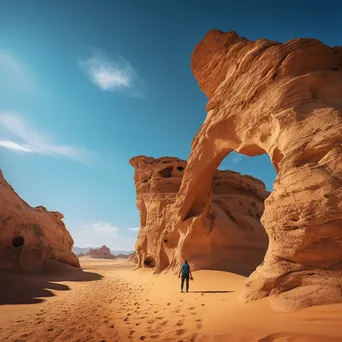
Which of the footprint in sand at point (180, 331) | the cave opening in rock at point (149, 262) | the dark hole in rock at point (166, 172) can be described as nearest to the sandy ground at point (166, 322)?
the footprint in sand at point (180, 331)

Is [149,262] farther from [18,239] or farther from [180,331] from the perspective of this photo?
[180,331]

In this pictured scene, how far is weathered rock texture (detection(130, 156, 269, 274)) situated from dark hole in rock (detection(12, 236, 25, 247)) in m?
8.72

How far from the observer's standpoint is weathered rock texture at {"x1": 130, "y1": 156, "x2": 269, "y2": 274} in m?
13.0

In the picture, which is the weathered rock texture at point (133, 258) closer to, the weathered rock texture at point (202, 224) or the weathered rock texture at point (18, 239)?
the weathered rock texture at point (202, 224)

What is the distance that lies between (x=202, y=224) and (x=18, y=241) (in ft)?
38.5

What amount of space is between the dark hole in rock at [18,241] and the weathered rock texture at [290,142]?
1238cm

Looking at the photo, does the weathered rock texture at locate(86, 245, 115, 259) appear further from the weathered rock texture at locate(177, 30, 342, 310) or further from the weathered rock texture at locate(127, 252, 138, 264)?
the weathered rock texture at locate(177, 30, 342, 310)

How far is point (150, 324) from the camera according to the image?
450cm

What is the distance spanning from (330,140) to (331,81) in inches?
111

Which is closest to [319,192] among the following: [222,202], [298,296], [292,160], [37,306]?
[292,160]

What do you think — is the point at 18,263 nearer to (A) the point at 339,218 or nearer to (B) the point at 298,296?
(B) the point at 298,296

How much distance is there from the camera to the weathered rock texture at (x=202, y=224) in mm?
12969

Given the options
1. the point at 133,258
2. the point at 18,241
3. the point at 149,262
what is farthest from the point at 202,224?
the point at 133,258

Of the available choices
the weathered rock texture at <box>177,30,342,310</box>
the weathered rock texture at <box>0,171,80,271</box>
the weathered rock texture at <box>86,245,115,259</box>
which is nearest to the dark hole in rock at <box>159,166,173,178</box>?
the weathered rock texture at <box>177,30,342,310</box>
